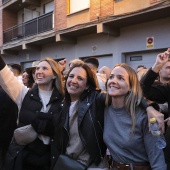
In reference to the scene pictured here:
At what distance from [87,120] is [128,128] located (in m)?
0.39

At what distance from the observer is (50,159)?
2998mm

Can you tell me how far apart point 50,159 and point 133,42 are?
830 cm

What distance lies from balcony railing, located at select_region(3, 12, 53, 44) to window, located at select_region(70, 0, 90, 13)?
79.2 inches

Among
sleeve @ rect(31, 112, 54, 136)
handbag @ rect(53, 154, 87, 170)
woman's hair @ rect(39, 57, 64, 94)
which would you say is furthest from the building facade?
handbag @ rect(53, 154, 87, 170)

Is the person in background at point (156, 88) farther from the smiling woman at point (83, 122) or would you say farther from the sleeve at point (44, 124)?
the sleeve at point (44, 124)

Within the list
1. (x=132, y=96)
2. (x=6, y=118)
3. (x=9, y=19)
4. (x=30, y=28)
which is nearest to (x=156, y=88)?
(x=132, y=96)

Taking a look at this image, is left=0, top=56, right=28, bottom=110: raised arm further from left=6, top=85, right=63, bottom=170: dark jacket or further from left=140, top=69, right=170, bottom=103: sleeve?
left=140, top=69, right=170, bottom=103: sleeve

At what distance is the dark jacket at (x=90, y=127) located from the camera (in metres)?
2.50

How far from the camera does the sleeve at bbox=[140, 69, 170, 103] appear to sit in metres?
3.02

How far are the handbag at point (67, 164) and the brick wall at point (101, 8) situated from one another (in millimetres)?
9169

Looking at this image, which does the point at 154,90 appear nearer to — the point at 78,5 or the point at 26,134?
the point at 26,134

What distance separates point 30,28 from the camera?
1711 cm

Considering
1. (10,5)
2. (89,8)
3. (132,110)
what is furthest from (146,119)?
(10,5)

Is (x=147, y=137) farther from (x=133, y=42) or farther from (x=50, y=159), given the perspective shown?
(x=133, y=42)
